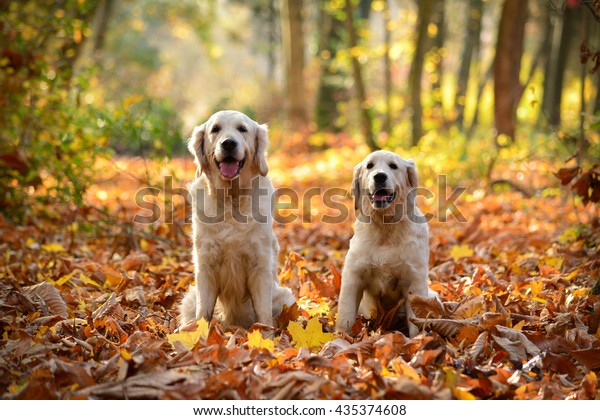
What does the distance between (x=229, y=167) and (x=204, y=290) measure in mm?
880

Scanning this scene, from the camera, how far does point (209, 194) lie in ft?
15.2

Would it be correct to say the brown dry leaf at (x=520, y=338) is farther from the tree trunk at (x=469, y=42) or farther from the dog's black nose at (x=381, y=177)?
the tree trunk at (x=469, y=42)

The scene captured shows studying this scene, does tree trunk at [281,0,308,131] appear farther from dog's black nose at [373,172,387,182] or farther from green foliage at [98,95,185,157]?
dog's black nose at [373,172,387,182]

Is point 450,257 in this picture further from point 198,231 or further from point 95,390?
point 95,390

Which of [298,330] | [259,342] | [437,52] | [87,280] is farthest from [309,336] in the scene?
[437,52]

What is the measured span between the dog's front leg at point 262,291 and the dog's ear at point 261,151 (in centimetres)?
69

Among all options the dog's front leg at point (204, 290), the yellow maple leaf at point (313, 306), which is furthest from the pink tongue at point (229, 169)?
the yellow maple leaf at point (313, 306)

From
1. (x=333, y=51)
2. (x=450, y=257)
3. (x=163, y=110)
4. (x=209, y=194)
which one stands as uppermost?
(x=333, y=51)

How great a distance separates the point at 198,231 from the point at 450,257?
303cm

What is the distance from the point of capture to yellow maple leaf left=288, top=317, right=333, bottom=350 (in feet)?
13.2

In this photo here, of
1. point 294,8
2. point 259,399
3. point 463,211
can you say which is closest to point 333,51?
point 294,8

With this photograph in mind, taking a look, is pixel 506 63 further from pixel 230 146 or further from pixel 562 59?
pixel 230 146

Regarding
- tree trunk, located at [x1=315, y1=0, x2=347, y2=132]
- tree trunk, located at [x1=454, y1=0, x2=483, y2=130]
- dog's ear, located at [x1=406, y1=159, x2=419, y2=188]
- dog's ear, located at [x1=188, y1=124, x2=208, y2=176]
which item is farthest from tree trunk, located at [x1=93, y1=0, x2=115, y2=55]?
dog's ear, located at [x1=406, y1=159, x2=419, y2=188]

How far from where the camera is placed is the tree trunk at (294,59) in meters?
19.2
